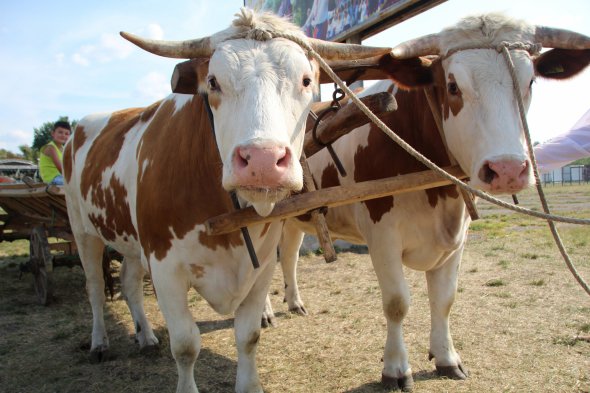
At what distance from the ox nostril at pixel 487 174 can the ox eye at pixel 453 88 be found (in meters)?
0.58

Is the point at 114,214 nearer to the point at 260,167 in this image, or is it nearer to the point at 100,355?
the point at 100,355

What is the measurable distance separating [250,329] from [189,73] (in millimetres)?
1680

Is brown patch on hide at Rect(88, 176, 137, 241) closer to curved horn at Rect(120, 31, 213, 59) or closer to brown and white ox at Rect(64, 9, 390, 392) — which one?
brown and white ox at Rect(64, 9, 390, 392)

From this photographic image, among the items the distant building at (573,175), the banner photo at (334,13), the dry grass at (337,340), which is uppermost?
the banner photo at (334,13)

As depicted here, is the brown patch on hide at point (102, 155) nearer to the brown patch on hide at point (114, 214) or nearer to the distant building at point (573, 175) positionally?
the brown patch on hide at point (114, 214)

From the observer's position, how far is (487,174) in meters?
2.34

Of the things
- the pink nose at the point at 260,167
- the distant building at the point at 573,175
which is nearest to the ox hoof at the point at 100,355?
the pink nose at the point at 260,167

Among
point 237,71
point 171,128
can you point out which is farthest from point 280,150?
point 171,128

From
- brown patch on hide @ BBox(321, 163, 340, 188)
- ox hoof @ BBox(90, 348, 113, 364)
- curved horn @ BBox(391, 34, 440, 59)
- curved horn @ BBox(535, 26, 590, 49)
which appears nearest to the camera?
curved horn @ BBox(535, 26, 590, 49)

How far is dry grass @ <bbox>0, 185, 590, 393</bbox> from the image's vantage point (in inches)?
138

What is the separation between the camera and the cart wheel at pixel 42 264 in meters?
5.57

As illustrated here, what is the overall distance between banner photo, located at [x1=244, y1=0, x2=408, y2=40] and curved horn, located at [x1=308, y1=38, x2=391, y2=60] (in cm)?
484

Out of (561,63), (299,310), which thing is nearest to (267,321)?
(299,310)

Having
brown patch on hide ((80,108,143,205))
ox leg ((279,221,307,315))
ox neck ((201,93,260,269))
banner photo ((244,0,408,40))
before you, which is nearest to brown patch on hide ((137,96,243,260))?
ox neck ((201,93,260,269))
